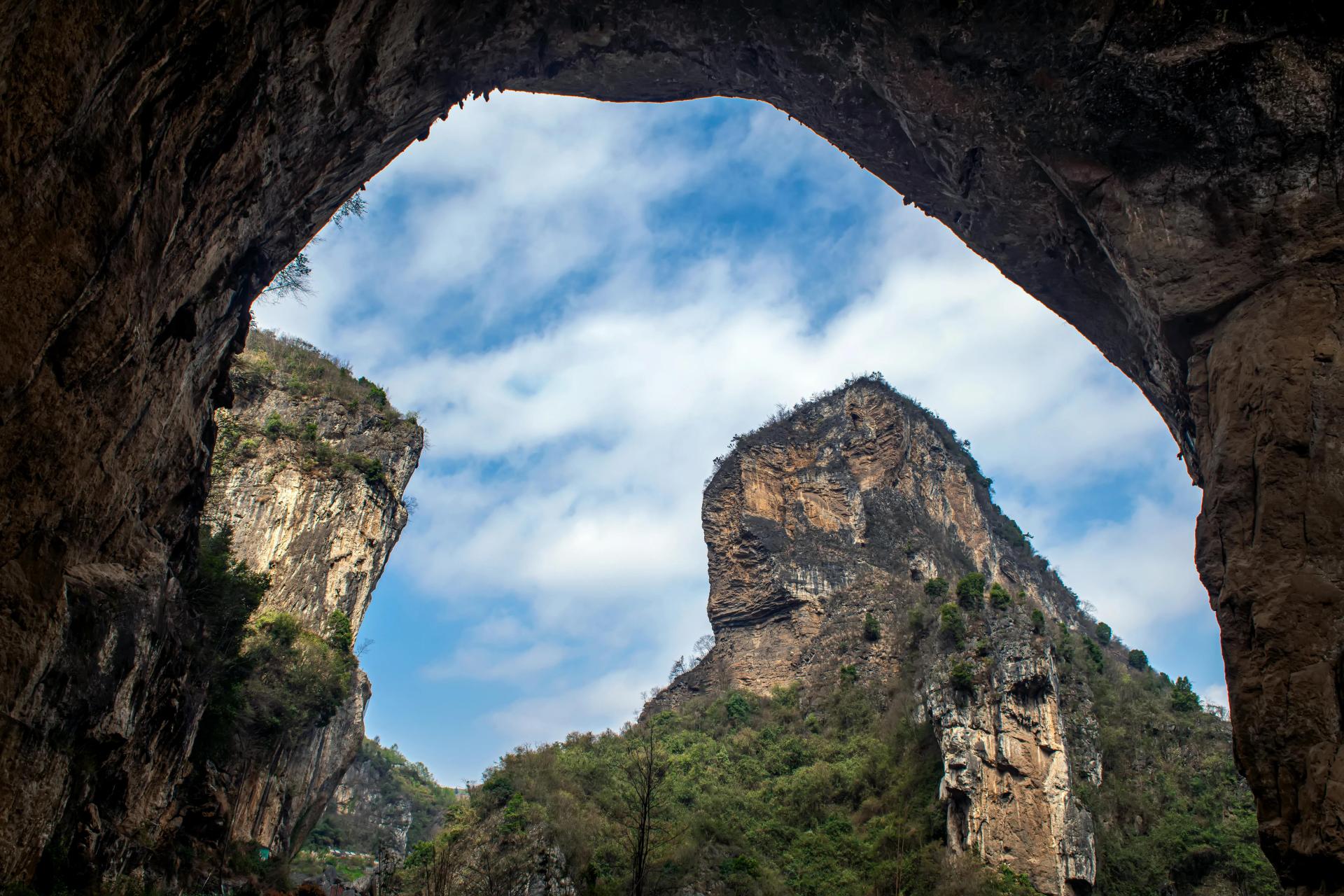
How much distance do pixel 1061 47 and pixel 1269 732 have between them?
32.6 feet

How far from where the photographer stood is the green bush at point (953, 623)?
34625 mm

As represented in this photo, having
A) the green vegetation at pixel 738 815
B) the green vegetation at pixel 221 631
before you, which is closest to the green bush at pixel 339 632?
the green vegetation at pixel 738 815

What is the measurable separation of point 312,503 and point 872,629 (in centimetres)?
2701

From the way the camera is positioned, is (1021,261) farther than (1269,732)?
Yes

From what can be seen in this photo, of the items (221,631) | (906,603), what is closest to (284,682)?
(221,631)

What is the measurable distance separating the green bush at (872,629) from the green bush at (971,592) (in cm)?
550

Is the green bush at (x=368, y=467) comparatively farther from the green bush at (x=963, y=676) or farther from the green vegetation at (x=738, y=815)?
the green bush at (x=963, y=676)

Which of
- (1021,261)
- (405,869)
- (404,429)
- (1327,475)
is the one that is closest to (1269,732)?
(1327,475)

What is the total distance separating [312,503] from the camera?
3300cm

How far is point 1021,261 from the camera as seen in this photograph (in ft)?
53.0

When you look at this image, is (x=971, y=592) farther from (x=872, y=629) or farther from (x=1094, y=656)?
(x=1094, y=656)

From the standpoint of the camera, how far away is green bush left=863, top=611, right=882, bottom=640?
143 ft

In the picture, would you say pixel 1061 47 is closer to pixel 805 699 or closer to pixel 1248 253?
pixel 1248 253

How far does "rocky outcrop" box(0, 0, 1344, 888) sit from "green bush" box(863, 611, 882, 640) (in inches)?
1180
